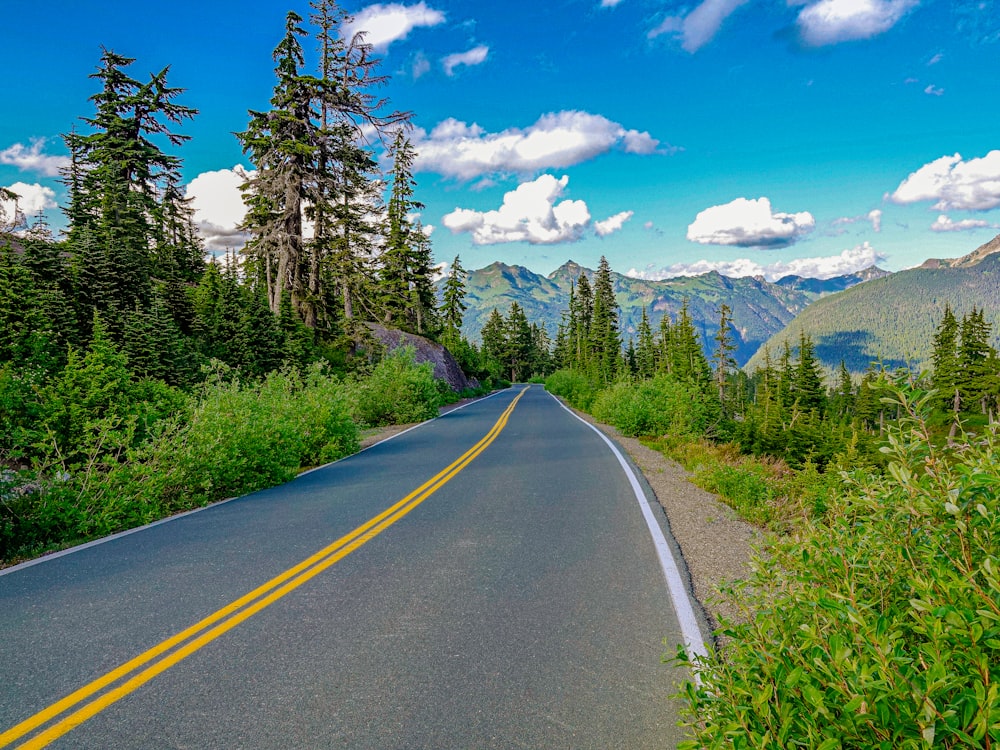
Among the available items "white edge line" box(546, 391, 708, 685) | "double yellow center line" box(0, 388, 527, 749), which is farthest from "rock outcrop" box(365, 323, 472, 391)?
"double yellow center line" box(0, 388, 527, 749)

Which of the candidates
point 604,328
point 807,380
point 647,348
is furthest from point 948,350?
point 604,328

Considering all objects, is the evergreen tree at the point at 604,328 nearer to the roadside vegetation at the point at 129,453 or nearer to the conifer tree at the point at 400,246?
the conifer tree at the point at 400,246

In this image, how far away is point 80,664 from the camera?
11.8 ft

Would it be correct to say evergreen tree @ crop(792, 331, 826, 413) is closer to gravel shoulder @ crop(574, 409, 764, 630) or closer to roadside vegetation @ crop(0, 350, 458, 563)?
gravel shoulder @ crop(574, 409, 764, 630)

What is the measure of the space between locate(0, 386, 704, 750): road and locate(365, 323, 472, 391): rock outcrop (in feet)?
86.5

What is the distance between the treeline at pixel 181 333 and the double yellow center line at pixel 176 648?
3238 millimetres

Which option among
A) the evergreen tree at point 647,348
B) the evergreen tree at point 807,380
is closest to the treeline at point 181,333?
the evergreen tree at point 647,348

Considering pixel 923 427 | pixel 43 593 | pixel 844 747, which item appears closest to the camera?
pixel 844 747

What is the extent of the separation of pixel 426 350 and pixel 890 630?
36876 millimetres

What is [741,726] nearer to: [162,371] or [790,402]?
[162,371]

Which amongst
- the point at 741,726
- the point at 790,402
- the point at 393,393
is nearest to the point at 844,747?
the point at 741,726

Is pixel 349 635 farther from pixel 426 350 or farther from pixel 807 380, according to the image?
pixel 807 380

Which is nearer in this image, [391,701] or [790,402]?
[391,701]

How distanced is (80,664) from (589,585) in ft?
12.4
